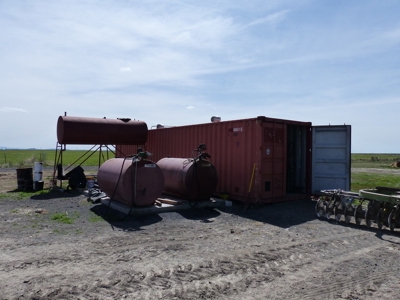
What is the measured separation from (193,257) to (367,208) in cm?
448

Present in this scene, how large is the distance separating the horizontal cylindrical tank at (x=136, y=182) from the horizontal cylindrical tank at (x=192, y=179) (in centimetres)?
81

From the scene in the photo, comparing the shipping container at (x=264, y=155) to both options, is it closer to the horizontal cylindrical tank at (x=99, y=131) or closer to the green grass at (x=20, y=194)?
the horizontal cylindrical tank at (x=99, y=131)

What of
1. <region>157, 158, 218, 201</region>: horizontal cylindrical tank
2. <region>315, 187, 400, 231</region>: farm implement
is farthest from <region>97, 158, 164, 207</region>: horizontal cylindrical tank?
<region>315, 187, 400, 231</region>: farm implement

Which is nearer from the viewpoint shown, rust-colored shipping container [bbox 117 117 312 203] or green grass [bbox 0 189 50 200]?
rust-colored shipping container [bbox 117 117 312 203]

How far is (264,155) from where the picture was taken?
10.5m

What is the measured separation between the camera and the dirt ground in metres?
4.42

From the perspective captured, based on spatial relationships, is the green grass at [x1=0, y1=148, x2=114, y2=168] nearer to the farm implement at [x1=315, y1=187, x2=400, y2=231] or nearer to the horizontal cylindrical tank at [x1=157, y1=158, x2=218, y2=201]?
the horizontal cylindrical tank at [x1=157, y1=158, x2=218, y2=201]

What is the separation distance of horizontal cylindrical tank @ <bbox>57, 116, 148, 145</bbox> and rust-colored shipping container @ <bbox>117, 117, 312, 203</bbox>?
2.97m

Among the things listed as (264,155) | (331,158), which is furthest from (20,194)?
(331,158)

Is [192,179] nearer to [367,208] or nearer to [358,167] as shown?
[367,208]

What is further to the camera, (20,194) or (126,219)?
(20,194)

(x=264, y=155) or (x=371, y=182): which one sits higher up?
(x=264, y=155)

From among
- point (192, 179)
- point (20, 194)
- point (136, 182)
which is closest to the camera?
point (136, 182)

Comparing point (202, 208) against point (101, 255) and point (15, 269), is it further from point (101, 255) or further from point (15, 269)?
point (15, 269)
